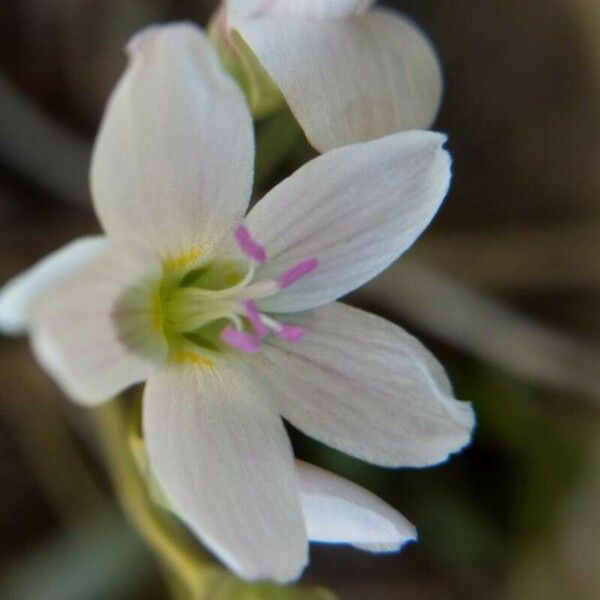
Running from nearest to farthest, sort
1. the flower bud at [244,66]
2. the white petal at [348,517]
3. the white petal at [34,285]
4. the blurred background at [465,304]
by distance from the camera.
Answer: the white petal at [34,285] < the white petal at [348,517] < the flower bud at [244,66] < the blurred background at [465,304]

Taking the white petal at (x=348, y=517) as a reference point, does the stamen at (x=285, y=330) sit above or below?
above

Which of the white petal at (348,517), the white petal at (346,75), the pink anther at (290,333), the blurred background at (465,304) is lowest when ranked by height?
the blurred background at (465,304)

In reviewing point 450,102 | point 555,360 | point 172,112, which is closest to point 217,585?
point 172,112

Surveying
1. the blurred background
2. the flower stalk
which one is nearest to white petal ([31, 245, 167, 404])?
the flower stalk

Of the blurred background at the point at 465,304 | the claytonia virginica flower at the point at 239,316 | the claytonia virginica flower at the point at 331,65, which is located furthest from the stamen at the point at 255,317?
the blurred background at the point at 465,304

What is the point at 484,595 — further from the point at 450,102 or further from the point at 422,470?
the point at 450,102

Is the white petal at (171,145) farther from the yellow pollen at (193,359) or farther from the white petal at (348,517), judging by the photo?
the white petal at (348,517)

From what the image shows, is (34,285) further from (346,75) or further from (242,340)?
(346,75)

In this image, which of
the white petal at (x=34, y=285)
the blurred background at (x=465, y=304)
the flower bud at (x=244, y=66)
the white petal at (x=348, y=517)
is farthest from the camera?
the blurred background at (x=465, y=304)
